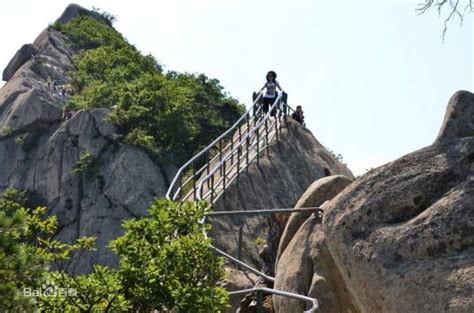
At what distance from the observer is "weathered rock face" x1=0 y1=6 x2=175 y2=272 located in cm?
3941

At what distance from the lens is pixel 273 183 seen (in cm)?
2006

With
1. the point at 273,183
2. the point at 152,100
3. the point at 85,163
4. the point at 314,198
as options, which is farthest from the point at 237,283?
the point at 152,100

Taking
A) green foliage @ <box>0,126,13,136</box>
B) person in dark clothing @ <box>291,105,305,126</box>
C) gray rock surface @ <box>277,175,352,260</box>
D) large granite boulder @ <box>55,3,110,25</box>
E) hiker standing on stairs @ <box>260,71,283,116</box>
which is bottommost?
gray rock surface @ <box>277,175,352,260</box>

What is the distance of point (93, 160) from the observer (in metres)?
41.9

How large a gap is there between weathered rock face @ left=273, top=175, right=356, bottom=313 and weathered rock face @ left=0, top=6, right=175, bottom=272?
24575 mm

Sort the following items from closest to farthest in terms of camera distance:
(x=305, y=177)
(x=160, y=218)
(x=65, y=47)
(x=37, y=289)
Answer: (x=37, y=289) < (x=160, y=218) < (x=305, y=177) < (x=65, y=47)

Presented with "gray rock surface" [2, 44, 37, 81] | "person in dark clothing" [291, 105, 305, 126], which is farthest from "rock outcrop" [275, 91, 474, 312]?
"gray rock surface" [2, 44, 37, 81]

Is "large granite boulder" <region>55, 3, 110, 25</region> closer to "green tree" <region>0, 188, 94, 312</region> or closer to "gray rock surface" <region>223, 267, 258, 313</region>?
"gray rock surface" <region>223, 267, 258, 313</region>

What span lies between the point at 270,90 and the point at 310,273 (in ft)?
40.6

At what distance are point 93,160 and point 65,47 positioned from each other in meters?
15.6

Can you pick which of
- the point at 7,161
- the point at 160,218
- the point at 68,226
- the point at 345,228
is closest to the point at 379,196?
the point at 345,228

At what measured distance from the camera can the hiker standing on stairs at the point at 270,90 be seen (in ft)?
75.2

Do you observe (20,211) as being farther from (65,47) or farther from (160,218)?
(65,47)

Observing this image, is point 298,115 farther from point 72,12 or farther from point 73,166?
point 72,12
